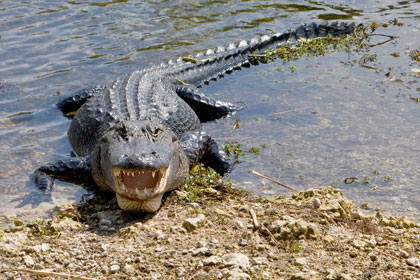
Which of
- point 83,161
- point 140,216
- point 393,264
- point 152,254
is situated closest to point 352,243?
point 393,264

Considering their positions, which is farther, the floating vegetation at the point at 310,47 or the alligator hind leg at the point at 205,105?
the floating vegetation at the point at 310,47

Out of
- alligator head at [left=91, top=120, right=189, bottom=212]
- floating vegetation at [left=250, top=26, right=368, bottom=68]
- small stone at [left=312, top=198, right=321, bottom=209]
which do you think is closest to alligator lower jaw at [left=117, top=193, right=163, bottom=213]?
alligator head at [left=91, top=120, right=189, bottom=212]

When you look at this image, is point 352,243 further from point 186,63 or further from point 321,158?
point 186,63

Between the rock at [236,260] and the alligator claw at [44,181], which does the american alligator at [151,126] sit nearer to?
the alligator claw at [44,181]

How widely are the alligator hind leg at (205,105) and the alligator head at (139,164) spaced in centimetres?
211

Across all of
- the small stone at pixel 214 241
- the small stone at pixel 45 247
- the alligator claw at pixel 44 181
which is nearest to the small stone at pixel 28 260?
the small stone at pixel 45 247

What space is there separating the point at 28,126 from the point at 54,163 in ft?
4.75

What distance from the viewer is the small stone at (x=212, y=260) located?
142 inches

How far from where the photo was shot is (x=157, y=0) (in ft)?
37.5

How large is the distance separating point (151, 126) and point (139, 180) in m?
0.74

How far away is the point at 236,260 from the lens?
3623 millimetres

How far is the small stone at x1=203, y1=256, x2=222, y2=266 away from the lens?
11.9 feet

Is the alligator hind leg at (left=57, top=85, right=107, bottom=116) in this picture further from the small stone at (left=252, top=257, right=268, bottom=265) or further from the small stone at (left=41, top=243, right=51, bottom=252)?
the small stone at (left=252, top=257, right=268, bottom=265)

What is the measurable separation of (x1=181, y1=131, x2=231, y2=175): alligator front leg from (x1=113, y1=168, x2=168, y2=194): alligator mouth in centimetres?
129
